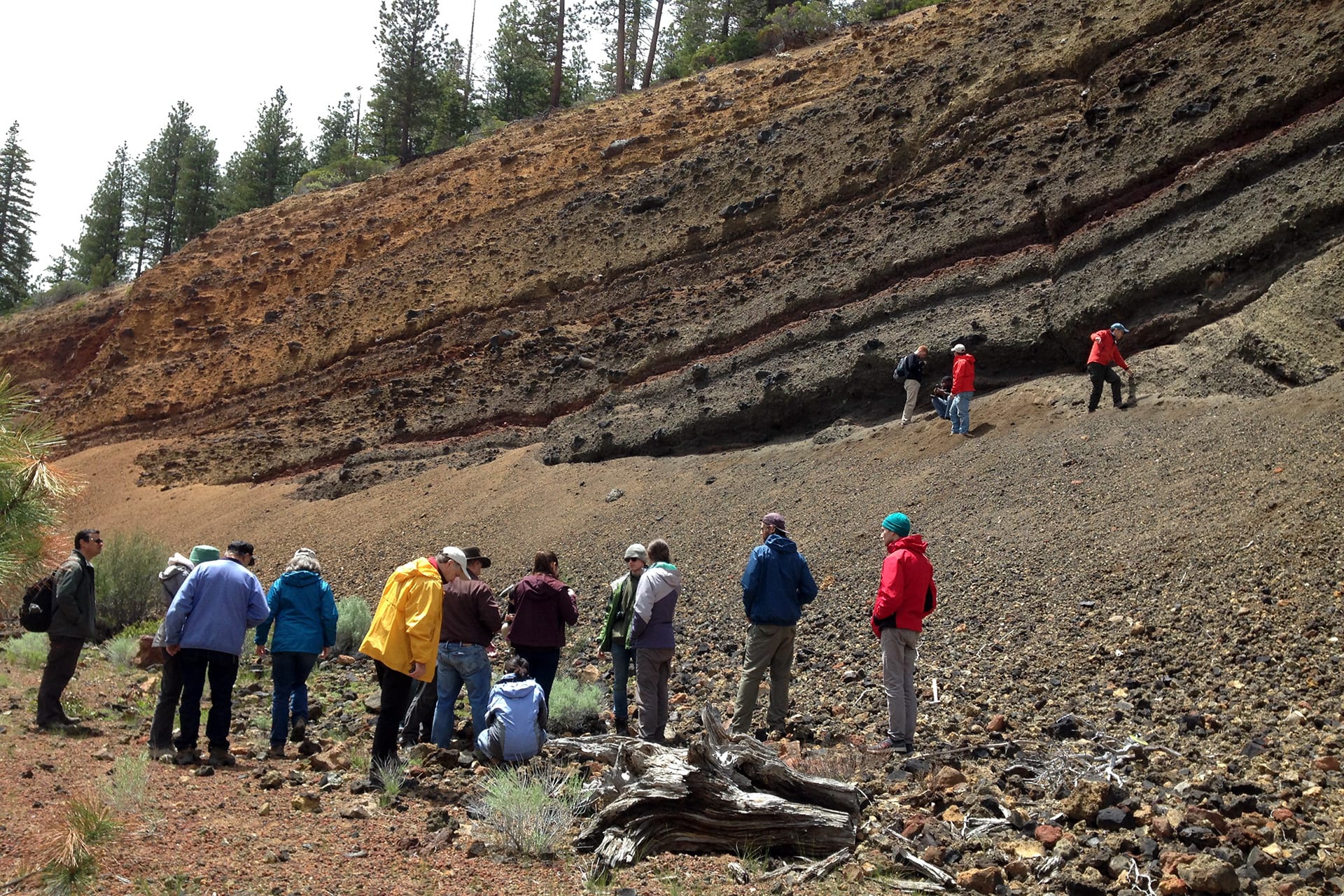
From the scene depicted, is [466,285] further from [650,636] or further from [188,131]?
[188,131]

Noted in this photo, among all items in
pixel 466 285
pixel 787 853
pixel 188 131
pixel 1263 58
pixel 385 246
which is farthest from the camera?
pixel 188 131

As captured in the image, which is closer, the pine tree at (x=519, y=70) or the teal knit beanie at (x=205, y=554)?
the teal knit beanie at (x=205, y=554)

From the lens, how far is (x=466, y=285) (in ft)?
86.9

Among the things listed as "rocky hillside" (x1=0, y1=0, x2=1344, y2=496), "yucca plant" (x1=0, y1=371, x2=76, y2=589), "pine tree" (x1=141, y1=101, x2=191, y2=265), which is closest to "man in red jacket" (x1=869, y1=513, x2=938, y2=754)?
"yucca plant" (x1=0, y1=371, x2=76, y2=589)

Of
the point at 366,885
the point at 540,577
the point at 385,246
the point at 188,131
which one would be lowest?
the point at 366,885

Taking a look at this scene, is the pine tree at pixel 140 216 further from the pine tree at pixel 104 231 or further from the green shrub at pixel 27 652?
the green shrub at pixel 27 652

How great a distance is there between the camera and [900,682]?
747cm

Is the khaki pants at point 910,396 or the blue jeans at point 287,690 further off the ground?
the khaki pants at point 910,396

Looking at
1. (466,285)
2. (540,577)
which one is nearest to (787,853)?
(540,577)

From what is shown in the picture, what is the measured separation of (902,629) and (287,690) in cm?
494

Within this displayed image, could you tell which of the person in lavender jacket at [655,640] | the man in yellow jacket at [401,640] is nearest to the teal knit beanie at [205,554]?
the man in yellow jacket at [401,640]

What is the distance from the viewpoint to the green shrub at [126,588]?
1631 cm

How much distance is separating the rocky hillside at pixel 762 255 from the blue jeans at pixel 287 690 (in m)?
10.6

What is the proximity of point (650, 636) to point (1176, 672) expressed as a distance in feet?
13.2
